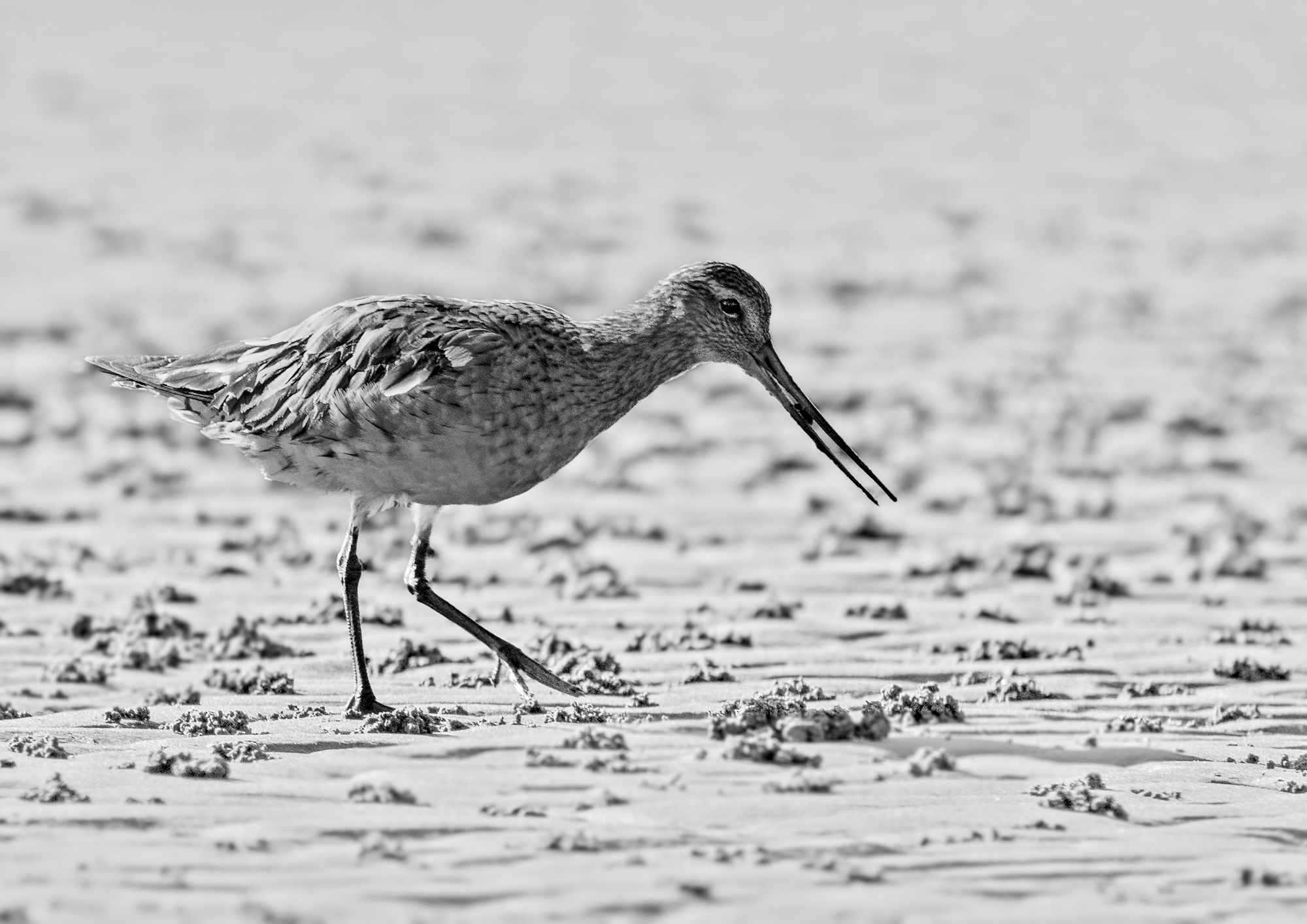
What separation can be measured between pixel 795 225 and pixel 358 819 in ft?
58.6

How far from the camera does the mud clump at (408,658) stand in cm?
742

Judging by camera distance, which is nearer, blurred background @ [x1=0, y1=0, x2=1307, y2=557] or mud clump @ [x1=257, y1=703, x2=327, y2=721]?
mud clump @ [x1=257, y1=703, x2=327, y2=721]

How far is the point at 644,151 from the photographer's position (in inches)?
994

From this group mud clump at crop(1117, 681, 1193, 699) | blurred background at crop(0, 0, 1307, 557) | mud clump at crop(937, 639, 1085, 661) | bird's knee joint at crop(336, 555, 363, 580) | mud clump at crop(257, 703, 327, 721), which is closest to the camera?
mud clump at crop(257, 703, 327, 721)

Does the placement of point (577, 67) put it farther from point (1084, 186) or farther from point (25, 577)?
point (25, 577)

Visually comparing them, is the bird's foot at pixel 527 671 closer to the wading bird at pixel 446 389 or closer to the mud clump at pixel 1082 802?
the wading bird at pixel 446 389

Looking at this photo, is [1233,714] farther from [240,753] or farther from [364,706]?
[240,753]

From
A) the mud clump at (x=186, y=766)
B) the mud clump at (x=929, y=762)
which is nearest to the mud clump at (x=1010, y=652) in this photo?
the mud clump at (x=929, y=762)

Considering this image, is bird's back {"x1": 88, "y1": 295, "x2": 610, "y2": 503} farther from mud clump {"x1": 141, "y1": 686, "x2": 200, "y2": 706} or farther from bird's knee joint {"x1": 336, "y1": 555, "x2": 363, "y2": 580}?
mud clump {"x1": 141, "y1": 686, "x2": 200, "y2": 706}

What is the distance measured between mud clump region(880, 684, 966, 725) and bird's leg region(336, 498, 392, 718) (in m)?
1.64

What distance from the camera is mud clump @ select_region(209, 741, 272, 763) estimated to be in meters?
5.24

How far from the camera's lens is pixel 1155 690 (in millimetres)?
6969

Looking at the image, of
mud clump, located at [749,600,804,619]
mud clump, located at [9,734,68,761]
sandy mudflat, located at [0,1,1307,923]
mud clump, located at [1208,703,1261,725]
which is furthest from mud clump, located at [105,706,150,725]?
mud clump, located at [1208,703,1261,725]

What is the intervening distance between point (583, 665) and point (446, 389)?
1234 millimetres
